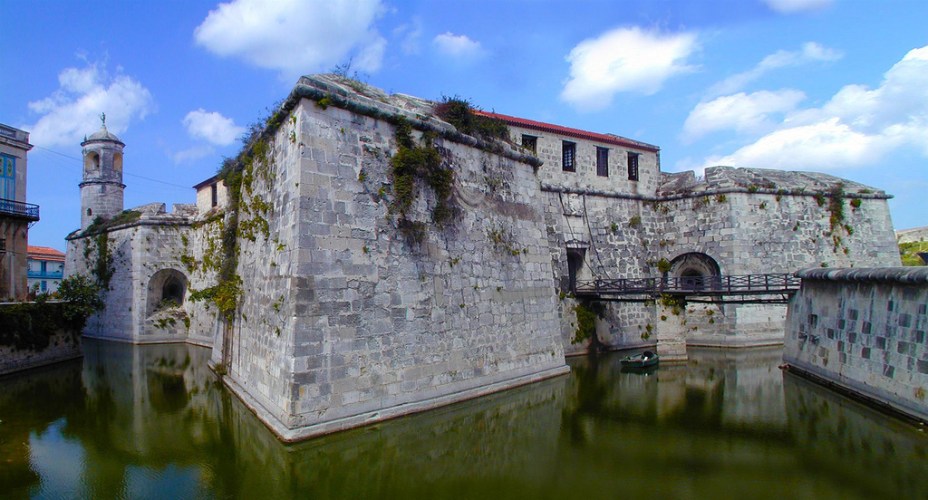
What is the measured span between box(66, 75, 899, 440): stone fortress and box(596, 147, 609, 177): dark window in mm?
81

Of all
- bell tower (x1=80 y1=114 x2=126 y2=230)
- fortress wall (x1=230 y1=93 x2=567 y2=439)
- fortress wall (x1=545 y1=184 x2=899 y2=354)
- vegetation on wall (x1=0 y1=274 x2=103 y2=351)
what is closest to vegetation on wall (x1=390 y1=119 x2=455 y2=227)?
fortress wall (x1=230 y1=93 x2=567 y2=439)

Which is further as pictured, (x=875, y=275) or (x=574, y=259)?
(x=574, y=259)

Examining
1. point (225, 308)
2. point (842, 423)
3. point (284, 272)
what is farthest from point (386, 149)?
point (842, 423)

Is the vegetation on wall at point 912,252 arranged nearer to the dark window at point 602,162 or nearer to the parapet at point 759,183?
the parapet at point 759,183

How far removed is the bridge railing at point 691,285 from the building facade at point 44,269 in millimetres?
42146

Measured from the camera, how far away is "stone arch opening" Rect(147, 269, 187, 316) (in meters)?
23.8

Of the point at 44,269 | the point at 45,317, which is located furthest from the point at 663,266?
the point at 44,269

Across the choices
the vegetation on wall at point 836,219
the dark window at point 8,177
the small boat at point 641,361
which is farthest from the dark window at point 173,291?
the vegetation on wall at point 836,219

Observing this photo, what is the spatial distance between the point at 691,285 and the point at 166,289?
939 inches

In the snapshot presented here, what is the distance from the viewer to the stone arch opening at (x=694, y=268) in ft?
69.6

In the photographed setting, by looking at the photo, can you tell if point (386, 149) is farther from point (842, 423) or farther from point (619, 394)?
point (842, 423)

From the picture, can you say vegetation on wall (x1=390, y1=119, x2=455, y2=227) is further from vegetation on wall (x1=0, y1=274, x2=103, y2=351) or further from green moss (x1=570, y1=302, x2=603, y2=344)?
vegetation on wall (x1=0, y1=274, x2=103, y2=351)

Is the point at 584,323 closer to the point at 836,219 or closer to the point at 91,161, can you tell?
the point at 836,219

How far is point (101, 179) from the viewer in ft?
91.9
